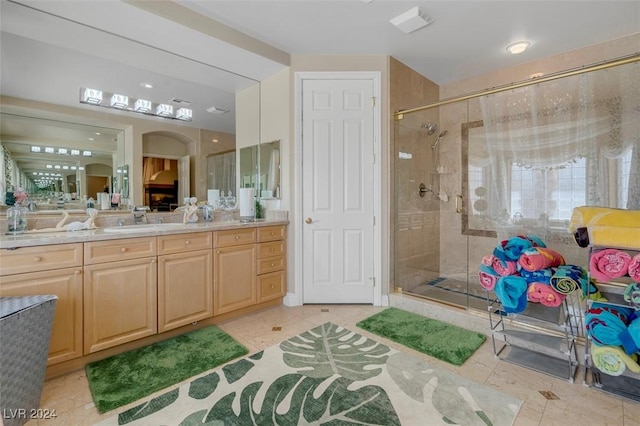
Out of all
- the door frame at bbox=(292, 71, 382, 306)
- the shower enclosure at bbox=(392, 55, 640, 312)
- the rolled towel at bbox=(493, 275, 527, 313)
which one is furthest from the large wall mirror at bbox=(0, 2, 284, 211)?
the rolled towel at bbox=(493, 275, 527, 313)

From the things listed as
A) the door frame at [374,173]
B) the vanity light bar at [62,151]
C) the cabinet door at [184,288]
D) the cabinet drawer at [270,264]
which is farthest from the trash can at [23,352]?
the door frame at [374,173]

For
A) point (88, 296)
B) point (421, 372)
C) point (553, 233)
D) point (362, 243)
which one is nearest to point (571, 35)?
point (553, 233)

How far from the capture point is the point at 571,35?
2717 millimetres

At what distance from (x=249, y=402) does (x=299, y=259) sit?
5.24ft

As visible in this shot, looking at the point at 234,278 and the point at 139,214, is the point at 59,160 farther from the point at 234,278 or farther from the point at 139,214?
the point at 234,278

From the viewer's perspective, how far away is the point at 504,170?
2.85 m

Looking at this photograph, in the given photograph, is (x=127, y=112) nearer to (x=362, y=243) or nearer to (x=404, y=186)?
(x=362, y=243)

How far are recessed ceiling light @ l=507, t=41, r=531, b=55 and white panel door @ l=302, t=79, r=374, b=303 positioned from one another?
4.62 feet

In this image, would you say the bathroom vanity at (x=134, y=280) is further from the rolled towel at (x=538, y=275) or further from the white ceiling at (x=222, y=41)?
the rolled towel at (x=538, y=275)

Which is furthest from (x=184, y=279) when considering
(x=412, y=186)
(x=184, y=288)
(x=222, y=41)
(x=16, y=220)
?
(x=412, y=186)

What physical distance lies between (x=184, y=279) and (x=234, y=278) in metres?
0.45

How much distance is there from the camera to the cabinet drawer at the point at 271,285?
2914 mm

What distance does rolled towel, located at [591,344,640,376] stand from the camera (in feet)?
5.04

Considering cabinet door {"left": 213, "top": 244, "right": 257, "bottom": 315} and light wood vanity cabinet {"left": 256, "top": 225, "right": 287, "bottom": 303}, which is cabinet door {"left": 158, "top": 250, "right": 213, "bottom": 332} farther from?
light wood vanity cabinet {"left": 256, "top": 225, "right": 287, "bottom": 303}
